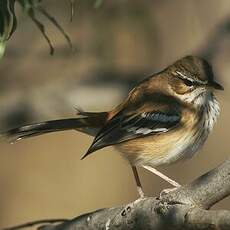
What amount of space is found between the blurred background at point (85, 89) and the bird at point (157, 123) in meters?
0.41

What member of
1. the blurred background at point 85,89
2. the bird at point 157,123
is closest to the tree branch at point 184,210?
the bird at point 157,123

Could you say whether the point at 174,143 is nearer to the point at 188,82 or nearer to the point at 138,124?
the point at 138,124

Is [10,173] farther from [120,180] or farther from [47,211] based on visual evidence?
[120,180]

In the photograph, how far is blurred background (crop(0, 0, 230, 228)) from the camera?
7.34 metres

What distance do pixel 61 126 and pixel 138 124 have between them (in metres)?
0.60

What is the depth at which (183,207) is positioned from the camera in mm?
4297

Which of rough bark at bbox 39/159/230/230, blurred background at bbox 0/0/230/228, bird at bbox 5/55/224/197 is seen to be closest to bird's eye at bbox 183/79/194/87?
bird at bbox 5/55/224/197

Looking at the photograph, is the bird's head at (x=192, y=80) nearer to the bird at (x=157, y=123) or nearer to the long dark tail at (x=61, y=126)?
the bird at (x=157, y=123)

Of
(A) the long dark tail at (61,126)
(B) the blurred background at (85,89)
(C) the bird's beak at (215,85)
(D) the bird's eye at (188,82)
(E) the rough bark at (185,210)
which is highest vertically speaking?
(E) the rough bark at (185,210)

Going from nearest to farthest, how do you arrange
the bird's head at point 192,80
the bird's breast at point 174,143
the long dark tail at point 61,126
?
the long dark tail at point 61,126, the bird's breast at point 174,143, the bird's head at point 192,80

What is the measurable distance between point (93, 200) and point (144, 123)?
5.56m

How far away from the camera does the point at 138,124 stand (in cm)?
668

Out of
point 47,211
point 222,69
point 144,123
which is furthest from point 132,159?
point 47,211

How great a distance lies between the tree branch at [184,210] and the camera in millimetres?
4019
